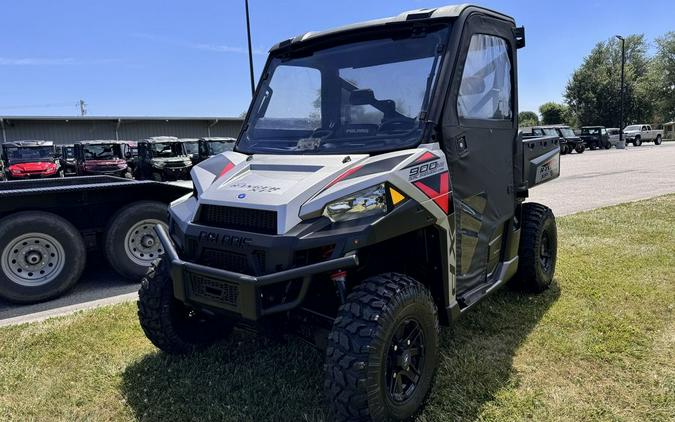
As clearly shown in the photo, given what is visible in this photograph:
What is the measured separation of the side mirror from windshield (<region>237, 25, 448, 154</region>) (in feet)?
0.92

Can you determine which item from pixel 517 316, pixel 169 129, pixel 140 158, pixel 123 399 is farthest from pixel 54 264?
pixel 169 129

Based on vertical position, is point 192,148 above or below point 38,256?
above

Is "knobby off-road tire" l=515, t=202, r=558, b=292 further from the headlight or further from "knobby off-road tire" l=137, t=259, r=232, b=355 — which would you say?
"knobby off-road tire" l=137, t=259, r=232, b=355

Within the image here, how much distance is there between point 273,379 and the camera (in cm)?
334

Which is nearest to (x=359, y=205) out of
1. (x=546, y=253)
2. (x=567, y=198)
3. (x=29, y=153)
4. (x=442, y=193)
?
(x=442, y=193)

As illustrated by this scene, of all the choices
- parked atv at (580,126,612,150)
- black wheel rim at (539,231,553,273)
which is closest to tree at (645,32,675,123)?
parked atv at (580,126,612,150)

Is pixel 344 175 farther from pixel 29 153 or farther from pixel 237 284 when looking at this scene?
pixel 29 153

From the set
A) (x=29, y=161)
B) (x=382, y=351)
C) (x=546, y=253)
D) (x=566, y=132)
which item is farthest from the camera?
(x=566, y=132)

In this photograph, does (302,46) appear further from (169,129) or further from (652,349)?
(169,129)

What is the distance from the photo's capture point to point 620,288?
193 inches

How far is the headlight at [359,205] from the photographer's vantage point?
2.62 meters

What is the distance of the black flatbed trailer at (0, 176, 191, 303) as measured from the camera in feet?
16.6

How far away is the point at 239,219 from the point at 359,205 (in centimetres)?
68

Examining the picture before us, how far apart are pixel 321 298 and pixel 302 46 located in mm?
1846
